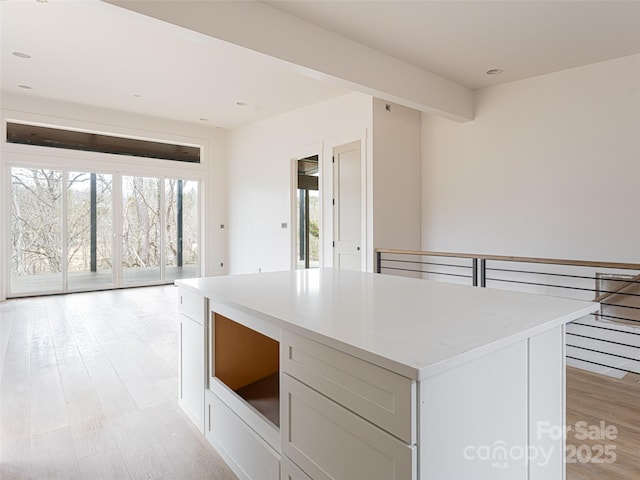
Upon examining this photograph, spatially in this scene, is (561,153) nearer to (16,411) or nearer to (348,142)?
(348,142)

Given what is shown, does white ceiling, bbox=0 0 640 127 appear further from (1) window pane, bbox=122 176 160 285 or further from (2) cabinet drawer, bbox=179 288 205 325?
(1) window pane, bbox=122 176 160 285

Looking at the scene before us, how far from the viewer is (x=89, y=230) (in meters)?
6.45

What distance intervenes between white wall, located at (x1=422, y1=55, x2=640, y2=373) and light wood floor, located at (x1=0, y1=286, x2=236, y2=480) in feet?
12.2

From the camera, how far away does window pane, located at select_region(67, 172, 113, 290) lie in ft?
20.7

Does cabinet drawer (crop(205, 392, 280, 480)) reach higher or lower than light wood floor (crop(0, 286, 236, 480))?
higher

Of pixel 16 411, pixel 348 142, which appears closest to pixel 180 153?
pixel 348 142

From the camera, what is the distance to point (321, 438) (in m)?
1.16

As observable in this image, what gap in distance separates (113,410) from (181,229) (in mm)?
5374

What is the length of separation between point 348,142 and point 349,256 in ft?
4.95

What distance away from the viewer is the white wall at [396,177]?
15.2 feet

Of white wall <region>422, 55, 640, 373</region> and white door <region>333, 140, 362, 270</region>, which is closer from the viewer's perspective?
white wall <region>422, 55, 640, 373</region>

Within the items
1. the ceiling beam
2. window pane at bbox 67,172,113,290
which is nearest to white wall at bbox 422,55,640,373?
the ceiling beam

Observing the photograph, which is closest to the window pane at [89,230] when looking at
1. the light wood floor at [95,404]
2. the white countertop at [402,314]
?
the light wood floor at [95,404]

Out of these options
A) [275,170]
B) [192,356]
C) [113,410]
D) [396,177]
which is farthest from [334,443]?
[275,170]
